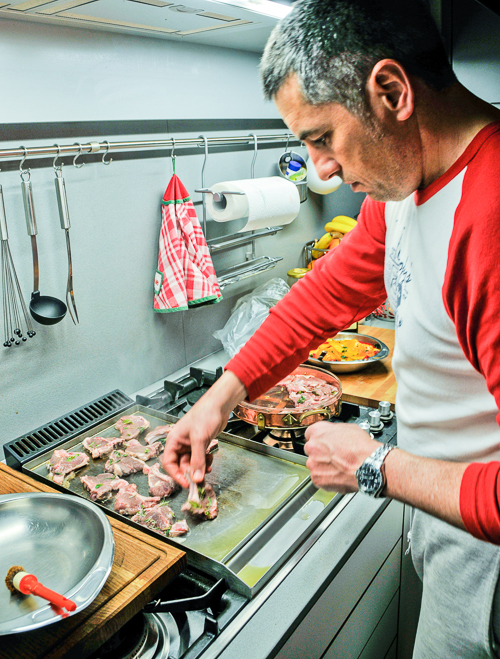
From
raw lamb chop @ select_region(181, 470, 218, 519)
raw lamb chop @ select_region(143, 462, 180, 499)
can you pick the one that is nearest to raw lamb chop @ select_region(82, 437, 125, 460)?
raw lamb chop @ select_region(143, 462, 180, 499)

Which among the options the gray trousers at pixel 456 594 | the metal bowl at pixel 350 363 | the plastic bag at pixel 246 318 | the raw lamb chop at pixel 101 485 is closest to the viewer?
the gray trousers at pixel 456 594

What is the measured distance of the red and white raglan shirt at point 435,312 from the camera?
61 centimetres

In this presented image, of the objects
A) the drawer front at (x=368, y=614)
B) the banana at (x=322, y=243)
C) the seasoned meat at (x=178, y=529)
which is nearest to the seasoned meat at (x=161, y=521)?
the seasoned meat at (x=178, y=529)

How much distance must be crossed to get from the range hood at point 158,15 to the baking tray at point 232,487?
86 centimetres

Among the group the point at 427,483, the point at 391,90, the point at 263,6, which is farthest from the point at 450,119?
the point at 263,6

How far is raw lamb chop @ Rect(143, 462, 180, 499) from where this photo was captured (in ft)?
3.53

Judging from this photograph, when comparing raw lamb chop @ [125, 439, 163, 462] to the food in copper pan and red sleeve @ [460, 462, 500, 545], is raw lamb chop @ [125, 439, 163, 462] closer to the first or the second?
the food in copper pan

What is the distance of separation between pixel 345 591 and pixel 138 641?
1.38 ft

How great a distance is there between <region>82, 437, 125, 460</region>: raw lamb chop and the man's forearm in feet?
2.31

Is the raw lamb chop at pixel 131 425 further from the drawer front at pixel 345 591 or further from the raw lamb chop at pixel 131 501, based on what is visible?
the drawer front at pixel 345 591

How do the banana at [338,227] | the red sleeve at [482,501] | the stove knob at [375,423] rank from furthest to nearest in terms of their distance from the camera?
the banana at [338,227] → the stove knob at [375,423] → the red sleeve at [482,501]

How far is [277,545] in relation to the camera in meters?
0.96

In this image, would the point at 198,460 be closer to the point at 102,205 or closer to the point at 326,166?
the point at 326,166

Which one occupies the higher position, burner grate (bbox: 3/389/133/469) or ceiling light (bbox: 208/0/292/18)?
ceiling light (bbox: 208/0/292/18)
